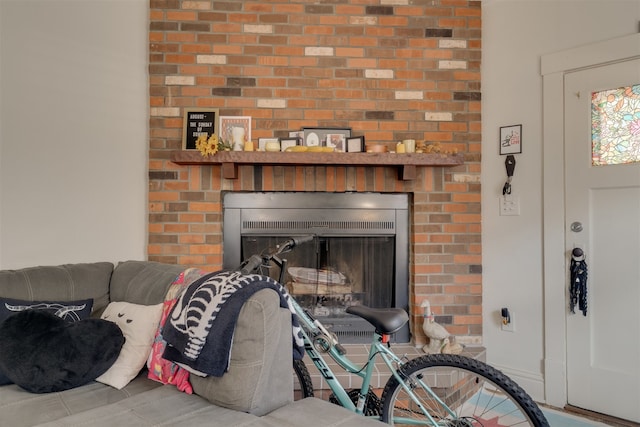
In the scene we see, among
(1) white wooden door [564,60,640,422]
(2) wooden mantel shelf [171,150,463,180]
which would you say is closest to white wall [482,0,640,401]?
(1) white wooden door [564,60,640,422]

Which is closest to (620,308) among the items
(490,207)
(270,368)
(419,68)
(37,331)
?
(490,207)

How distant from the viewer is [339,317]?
256 centimetres

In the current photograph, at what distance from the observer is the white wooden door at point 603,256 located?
6.73 feet

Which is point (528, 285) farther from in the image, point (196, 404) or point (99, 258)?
point (99, 258)

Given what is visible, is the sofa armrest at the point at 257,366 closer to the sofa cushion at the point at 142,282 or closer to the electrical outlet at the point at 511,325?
the sofa cushion at the point at 142,282

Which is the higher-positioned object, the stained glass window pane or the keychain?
the stained glass window pane

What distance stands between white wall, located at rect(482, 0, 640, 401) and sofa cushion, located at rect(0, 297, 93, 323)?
224cm

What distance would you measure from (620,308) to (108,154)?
3064mm

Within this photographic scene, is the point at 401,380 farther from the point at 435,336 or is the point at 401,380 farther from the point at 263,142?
the point at 263,142

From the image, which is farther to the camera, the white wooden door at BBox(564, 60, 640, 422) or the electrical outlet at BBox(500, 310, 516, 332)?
the electrical outlet at BBox(500, 310, 516, 332)

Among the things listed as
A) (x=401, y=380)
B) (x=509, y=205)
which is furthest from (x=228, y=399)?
(x=509, y=205)

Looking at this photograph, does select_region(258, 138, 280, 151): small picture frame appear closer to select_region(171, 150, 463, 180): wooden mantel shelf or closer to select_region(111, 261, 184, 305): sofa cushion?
select_region(171, 150, 463, 180): wooden mantel shelf

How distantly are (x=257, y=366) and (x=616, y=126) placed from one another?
222 centimetres

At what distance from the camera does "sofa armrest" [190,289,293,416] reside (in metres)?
1.22
